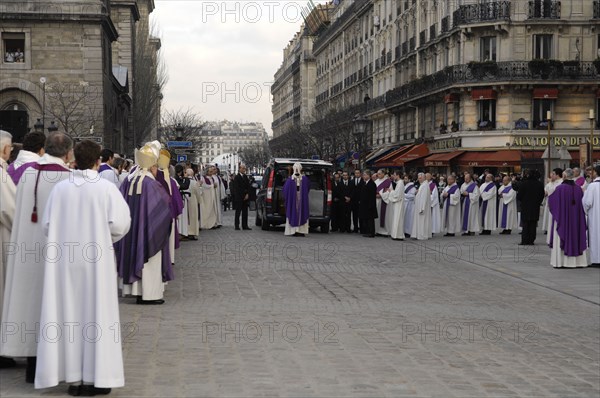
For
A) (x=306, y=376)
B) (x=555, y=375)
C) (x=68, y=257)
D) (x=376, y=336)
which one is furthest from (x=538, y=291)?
(x=68, y=257)

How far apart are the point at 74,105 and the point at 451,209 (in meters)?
26.4

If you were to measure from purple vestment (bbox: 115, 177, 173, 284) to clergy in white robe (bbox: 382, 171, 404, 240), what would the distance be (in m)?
15.2

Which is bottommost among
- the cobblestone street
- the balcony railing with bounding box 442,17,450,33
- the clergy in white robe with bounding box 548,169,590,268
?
the cobblestone street

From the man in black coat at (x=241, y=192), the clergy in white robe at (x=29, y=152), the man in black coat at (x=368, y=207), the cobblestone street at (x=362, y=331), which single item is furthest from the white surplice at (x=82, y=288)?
the man in black coat at (x=241, y=192)

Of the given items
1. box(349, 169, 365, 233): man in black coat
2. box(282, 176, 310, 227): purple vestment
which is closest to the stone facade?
box(349, 169, 365, 233): man in black coat

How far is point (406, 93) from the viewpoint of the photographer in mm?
62719

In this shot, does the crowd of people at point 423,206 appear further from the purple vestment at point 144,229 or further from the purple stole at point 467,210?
the purple vestment at point 144,229

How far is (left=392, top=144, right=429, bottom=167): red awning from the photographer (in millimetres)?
57531

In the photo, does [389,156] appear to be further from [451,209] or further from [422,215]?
[422,215]

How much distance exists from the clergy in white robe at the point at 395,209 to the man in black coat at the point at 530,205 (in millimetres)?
4210

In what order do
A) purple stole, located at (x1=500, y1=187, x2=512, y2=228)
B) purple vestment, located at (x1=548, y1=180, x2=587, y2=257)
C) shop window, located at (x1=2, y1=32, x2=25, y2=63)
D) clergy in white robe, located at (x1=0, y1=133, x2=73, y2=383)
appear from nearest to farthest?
clergy in white robe, located at (x1=0, y1=133, x2=73, y2=383)
purple vestment, located at (x1=548, y1=180, x2=587, y2=257)
purple stole, located at (x1=500, y1=187, x2=512, y2=228)
shop window, located at (x1=2, y1=32, x2=25, y2=63)

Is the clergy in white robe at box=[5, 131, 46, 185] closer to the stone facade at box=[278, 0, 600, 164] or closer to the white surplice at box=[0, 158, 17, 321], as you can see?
the white surplice at box=[0, 158, 17, 321]

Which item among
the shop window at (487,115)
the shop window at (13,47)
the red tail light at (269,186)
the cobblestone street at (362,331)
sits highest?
the shop window at (13,47)

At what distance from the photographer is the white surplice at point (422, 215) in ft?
86.8
